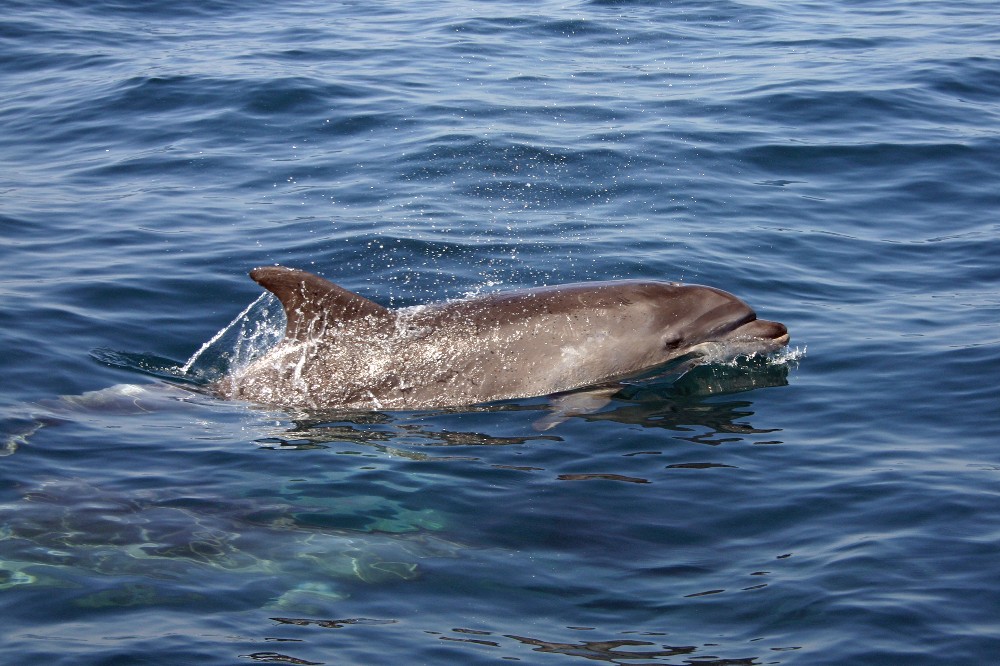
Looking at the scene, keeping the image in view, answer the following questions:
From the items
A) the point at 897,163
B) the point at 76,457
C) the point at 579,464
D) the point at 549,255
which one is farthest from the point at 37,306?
the point at 897,163

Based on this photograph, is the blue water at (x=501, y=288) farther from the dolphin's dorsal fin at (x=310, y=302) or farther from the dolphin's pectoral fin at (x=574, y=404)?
the dolphin's dorsal fin at (x=310, y=302)

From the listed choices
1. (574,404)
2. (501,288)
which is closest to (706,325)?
(574,404)

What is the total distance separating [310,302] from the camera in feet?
39.4

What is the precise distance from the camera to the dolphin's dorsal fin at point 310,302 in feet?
38.4

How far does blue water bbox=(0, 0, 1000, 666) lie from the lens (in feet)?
28.5

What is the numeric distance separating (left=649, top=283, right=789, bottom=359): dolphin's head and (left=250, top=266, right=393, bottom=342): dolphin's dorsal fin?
8.88 feet

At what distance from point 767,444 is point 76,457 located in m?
5.96

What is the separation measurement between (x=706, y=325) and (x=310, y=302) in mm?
3880

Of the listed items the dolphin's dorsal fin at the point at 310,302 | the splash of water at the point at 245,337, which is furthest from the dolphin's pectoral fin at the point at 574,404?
the splash of water at the point at 245,337

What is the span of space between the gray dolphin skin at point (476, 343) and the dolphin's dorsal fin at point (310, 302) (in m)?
0.01

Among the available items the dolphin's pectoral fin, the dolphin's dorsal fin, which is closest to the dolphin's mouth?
the dolphin's pectoral fin

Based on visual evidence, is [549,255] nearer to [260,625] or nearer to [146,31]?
[260,625]

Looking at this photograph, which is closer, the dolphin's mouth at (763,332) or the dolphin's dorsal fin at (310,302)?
the dolphin's dorsal fin at (310,302)

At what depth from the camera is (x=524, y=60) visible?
26391 millimetres
